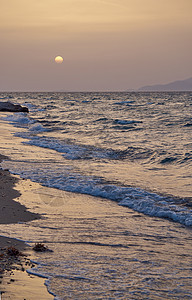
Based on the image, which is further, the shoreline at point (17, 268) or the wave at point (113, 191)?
the wave at point (113, 191)

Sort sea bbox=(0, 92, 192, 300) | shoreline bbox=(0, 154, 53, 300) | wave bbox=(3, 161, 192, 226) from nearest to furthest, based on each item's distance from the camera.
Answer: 1. shoreline bbox=(0, 154, 53, 300)
2. sea bbox=(0, 92, 192, 300)
3. wave bbox=(3, 161, 192, 226)

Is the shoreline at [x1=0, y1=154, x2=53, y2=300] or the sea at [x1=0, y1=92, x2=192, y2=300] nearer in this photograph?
the shoreline at [x1=0, y1=154, x2=53, y2=300]

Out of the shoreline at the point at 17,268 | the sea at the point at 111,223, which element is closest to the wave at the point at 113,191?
the sea at the point at 111,223

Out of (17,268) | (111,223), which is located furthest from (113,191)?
(17,268)

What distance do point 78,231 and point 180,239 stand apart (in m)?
1.93

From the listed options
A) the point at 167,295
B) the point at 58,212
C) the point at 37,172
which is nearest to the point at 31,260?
the point at 167,295

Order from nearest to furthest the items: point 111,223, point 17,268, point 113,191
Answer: point 17,268 → point 111,223 → point 113,191

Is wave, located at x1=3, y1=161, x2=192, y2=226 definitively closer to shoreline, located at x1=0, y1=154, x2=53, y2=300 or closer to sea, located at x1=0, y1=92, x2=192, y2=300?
sea, located at x1=0, y1=92, x2=192, y2=300

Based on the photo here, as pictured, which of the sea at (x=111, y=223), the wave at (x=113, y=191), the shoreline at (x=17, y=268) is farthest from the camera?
the wave at (x=113, y=191)

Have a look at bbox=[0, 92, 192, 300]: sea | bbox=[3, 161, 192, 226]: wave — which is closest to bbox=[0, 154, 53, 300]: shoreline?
bbox=[0, 92, 192, 300]: sea

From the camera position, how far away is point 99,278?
5055 mm

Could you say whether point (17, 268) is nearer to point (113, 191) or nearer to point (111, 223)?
point (111, 223)

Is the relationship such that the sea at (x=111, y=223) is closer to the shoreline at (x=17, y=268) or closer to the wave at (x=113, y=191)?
the wave at (x=113, y=191)

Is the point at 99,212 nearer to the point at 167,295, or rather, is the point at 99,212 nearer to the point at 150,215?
the point at 150,215
